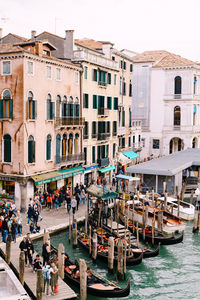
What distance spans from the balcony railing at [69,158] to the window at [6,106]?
199 inches

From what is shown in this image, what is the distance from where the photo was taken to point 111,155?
40.9 m

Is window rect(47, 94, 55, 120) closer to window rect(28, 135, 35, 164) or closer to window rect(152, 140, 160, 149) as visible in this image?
window rect(28, 135, 35, 164)

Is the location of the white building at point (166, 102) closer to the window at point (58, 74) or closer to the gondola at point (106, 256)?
the window at point (58, 74)

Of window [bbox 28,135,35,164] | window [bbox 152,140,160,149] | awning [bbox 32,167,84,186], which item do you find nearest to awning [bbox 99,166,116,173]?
awning [bbox 32,167,84,186]

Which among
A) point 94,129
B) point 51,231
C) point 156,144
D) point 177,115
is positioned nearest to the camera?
point 51,231

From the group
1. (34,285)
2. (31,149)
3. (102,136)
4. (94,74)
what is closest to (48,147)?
(31,149)

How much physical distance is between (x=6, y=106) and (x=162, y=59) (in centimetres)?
3198

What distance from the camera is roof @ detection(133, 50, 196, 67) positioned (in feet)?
172

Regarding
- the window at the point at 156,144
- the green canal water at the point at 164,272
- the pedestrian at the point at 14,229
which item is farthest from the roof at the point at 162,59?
the pedestrian at the point at 14,229

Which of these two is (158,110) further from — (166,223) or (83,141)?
(166,223)

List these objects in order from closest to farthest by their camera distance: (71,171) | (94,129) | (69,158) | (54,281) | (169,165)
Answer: (54,281) → (71,171) → (69,158) → (169,165) → (94,129)

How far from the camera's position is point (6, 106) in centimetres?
2730

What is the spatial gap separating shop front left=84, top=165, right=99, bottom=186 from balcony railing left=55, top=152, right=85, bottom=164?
1.75 m

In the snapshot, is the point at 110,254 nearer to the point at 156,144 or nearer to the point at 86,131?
the point at 86,131
